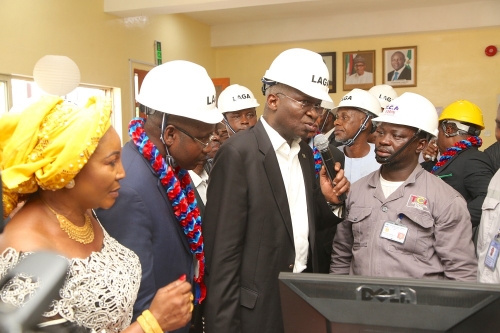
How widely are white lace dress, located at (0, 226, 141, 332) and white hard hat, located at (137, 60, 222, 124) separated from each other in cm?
53

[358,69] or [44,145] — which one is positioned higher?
[358,69]

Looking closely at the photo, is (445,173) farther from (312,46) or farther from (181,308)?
(312,46)

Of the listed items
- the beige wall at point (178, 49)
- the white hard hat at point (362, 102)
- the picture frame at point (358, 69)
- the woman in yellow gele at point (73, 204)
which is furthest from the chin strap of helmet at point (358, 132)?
the picture frame at point (358, 69)

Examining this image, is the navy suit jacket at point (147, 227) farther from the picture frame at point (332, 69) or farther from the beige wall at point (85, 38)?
the picture frame at point (332, 69)

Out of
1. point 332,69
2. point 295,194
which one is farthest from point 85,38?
point 295,194

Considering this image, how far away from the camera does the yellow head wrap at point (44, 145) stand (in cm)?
120

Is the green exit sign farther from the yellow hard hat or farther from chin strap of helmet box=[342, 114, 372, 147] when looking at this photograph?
the yellow hard hat

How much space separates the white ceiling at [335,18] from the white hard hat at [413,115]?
4926 mm

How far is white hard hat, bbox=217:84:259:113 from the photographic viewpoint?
452cm

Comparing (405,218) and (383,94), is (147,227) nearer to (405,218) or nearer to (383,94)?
(405,218)

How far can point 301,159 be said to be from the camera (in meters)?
2.30

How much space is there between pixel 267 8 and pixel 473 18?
3.25 metres

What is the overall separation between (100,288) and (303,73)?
1274 millimetres

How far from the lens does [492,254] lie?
2.10 metres
